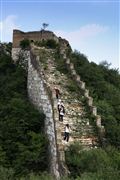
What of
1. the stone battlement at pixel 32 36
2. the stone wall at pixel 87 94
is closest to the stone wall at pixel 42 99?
the stone wall at pixel 87 94

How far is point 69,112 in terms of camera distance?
99.9 ft

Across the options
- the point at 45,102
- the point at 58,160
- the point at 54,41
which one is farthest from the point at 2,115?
the point at 54,41

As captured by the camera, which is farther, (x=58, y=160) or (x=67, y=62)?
(x=67, y=62)

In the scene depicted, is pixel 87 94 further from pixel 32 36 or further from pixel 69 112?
pixel 32 36

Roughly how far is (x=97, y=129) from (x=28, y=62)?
7873 millimetres

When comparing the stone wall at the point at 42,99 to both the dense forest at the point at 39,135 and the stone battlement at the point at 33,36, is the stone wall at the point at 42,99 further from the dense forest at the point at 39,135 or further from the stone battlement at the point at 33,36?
the stone battlement at the point at 33,36

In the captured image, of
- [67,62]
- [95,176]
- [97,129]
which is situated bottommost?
[95,176]

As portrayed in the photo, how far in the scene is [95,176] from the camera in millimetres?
22000

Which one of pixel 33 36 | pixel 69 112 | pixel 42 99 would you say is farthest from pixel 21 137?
pixel 33 36

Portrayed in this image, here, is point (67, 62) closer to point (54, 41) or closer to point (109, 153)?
point (54, 41)

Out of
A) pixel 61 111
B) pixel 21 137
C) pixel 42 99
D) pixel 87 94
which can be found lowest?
pixel 21 137

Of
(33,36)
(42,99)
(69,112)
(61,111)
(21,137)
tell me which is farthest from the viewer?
(33,36)

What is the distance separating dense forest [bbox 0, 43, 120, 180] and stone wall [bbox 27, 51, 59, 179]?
1.26 feet

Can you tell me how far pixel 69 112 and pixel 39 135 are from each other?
2624 millimetres
